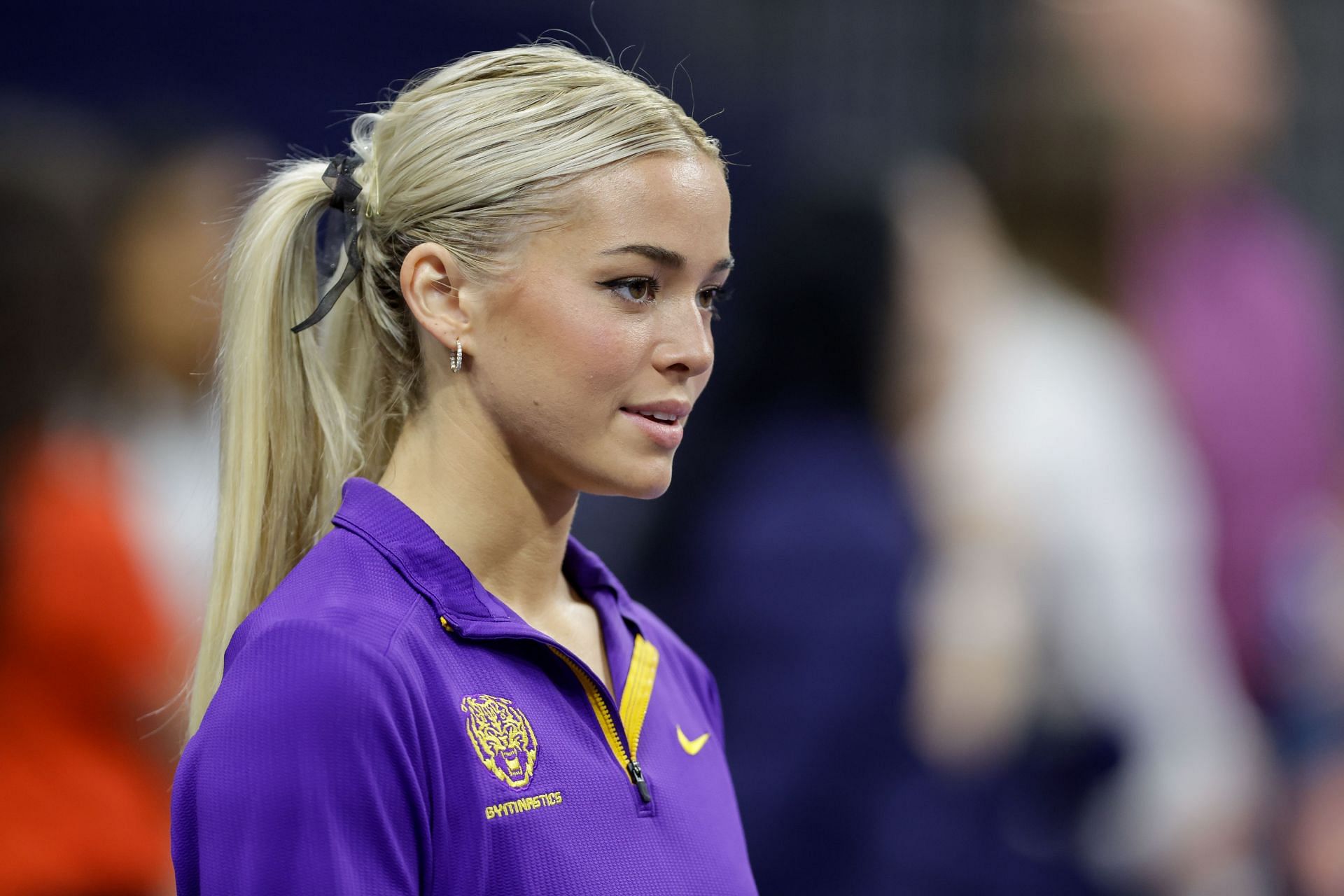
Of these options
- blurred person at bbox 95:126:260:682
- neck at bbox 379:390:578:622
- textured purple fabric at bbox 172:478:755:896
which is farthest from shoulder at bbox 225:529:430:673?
blurred person at bbox 95:126:260:682

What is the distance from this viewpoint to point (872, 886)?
158 inches

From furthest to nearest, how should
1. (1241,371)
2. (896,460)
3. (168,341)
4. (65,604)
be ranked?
(1241,371) → (896,460) → (168,341) → (65,604)

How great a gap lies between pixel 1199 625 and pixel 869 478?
112 centimetres

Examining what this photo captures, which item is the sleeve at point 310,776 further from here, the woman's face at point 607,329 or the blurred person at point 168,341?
the blurred person at point 168,341

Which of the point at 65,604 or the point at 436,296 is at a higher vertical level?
the point at 436,296

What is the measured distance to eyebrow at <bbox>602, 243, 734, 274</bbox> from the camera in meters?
1.88

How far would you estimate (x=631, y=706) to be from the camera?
203 cm

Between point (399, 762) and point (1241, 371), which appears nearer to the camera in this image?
point (399, 762)

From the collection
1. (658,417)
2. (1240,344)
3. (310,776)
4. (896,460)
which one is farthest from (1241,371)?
(310,776)

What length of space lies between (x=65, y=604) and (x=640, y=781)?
1899mm

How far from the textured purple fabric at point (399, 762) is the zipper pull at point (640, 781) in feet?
0.04

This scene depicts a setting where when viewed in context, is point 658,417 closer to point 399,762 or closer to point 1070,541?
point 399,762

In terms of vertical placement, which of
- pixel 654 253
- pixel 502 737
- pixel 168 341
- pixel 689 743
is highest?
pixel 654 253

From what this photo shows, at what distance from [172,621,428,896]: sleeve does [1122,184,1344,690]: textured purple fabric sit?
3490 mm
